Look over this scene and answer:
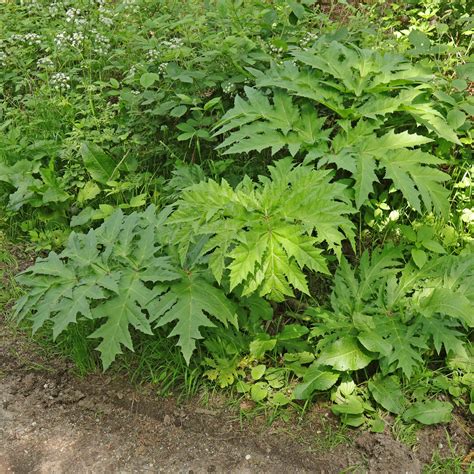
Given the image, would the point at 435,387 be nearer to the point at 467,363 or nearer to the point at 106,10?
the point at 467,363

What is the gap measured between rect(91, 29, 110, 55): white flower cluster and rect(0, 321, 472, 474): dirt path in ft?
8.22

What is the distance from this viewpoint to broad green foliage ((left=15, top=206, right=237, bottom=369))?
2.59 metres

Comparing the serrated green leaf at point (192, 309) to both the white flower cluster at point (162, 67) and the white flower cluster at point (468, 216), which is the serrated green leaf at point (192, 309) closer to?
the white flower cluster at point (468, 216)

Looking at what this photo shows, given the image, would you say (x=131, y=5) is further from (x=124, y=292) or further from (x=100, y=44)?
(x=124, y=292)

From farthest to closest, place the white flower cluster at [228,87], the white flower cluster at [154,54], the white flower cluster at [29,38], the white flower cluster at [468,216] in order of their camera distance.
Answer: the white flower cluster at [29,38], the white flower cluster at [154,54], the white flower cluster at [228,87], the white flower cluster at [468,216]

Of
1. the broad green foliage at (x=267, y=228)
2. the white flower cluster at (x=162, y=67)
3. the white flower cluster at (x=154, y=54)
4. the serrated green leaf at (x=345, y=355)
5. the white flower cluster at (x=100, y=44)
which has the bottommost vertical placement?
the serrated green leaf at (x=345, y=355)

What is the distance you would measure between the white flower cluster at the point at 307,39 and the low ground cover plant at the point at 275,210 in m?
0.03

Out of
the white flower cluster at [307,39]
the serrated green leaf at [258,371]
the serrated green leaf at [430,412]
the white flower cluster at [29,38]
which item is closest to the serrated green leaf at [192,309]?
the serrated green leaf at [258,371]

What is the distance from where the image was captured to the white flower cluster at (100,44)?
176 inches

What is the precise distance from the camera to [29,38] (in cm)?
496

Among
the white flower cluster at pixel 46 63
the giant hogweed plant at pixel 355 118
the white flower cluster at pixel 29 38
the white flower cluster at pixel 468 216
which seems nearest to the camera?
the giant hogweed plant at pixel 355 118

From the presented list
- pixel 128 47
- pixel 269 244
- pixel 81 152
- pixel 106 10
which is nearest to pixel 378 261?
pixel 269 244

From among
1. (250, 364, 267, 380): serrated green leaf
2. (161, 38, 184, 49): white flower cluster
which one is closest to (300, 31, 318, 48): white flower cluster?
(161, 38, 184, 49): white flower cluster

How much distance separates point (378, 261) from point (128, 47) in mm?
2537
